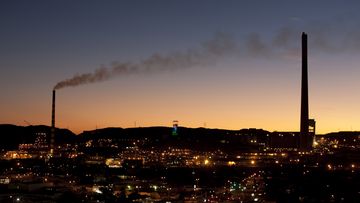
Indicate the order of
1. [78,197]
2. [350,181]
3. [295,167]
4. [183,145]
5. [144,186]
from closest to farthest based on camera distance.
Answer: [78,197] < [144,186] < [350,181] < [295,167] < [183,145]

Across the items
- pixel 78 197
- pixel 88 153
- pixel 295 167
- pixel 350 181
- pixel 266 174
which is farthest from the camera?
pixel 88 153

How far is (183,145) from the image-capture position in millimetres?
74000

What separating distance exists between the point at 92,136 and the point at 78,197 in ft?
204

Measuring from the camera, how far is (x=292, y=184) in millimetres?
35781

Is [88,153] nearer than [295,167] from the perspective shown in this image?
No

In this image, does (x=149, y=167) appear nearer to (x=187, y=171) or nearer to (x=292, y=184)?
(x=187, y=171)

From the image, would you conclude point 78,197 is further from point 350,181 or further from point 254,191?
point 350,181

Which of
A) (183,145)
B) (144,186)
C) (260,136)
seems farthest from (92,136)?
(144,186)

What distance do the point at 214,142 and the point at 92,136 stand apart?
82.3 feet

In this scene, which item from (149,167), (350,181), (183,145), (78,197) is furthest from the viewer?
(183,145)

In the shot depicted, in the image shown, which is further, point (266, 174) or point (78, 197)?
point (266, 174)

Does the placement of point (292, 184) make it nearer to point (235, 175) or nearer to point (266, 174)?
point (266, 174)

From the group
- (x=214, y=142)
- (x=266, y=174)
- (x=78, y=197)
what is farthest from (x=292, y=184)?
(x=214, y=142)

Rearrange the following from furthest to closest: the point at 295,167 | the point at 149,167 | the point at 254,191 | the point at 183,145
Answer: the point at 183,145, the point at 149,167, the point at 295,167, the point at 254,191
